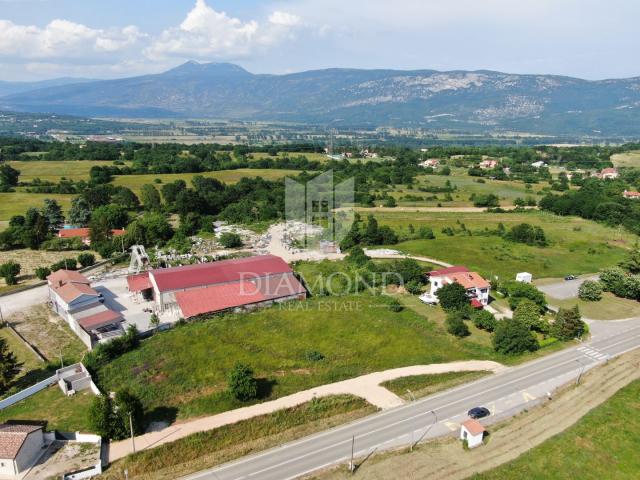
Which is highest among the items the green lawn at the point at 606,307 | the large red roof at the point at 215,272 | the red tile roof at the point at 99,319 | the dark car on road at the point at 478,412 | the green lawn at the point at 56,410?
the large red roof at the point at 215,272

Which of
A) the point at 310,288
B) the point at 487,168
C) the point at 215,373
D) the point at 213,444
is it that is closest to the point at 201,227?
the point at 310,288

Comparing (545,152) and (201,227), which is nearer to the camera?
(201,227)

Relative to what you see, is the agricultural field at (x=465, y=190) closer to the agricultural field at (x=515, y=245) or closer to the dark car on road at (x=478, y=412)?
the agricultural field at (x=515, y=245)

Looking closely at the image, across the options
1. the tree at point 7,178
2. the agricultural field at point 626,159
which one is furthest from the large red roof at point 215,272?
the agricultural field at point 626,159

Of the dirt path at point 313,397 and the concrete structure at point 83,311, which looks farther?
the concrete structure at point 83,311

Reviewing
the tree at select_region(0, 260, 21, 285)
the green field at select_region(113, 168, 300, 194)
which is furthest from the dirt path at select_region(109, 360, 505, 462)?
the green field at select_region(113, 168, 300, 194)

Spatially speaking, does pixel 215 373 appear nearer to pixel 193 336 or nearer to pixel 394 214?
pixel 193 336
